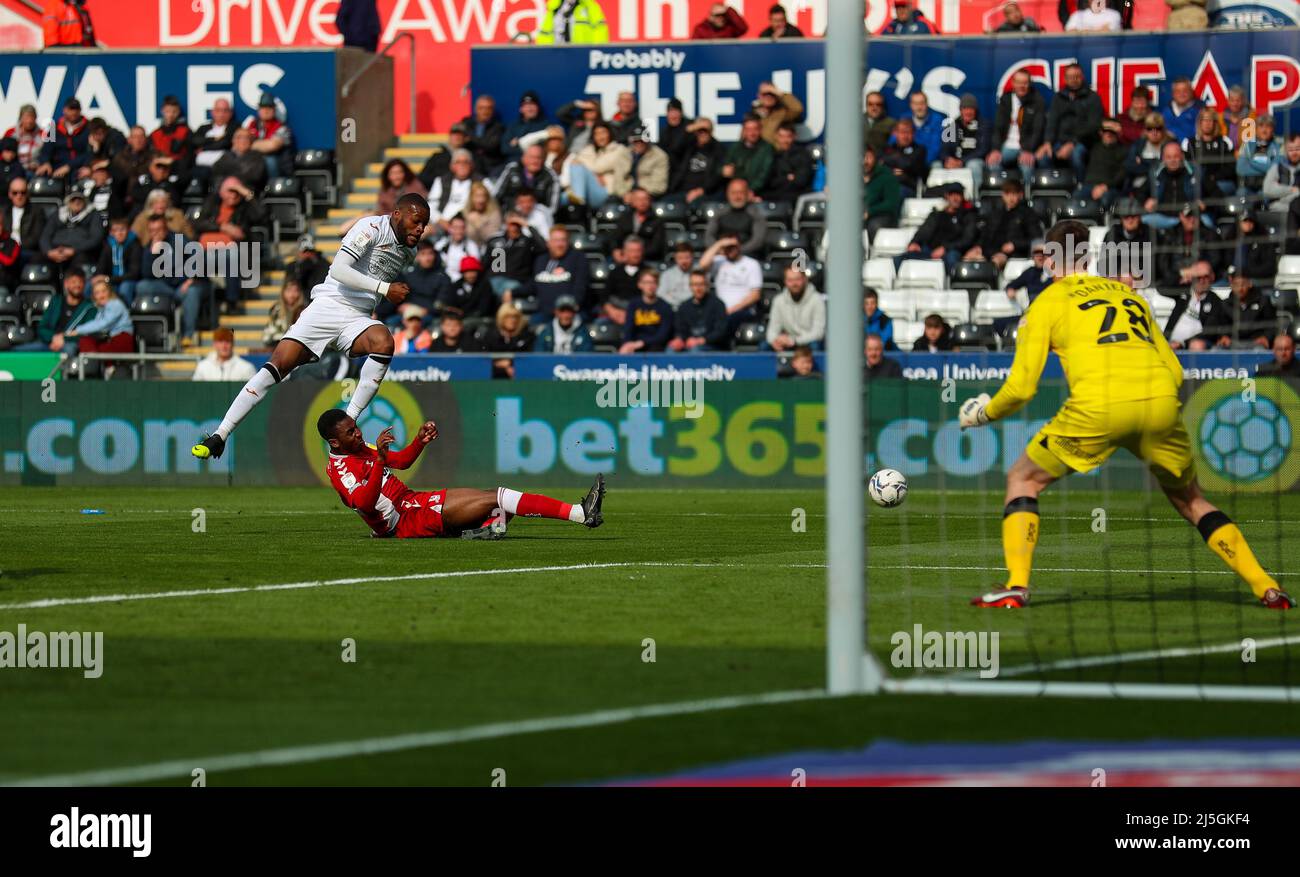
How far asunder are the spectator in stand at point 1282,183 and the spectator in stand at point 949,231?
533 centimetres

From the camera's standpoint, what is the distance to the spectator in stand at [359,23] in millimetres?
29578

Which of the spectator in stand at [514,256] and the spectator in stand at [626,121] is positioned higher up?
the spectator in stand at [626,121]

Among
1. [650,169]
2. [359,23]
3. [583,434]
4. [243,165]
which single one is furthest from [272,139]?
[583,434]

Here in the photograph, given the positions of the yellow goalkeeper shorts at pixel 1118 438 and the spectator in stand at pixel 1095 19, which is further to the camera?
the spectator in stand at pixel 1095 19

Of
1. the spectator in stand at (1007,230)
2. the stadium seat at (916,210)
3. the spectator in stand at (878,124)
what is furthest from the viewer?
the spectator in stand at (878,124)

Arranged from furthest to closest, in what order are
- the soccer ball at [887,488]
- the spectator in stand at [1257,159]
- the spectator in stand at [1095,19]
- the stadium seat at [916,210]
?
the stadium seat at [916,210]
the spectator in stand at [1095,19]
the spectator in stand at [1257,159]
the soccer ball at [887,488]

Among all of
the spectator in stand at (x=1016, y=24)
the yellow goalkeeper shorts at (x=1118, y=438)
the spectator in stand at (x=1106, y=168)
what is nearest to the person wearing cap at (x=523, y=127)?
the spectator in stand at (x=1016, y=24)

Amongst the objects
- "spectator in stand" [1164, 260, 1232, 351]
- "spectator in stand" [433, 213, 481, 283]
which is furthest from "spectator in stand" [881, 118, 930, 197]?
"spectator in stand" [433, 213, 481, 283]

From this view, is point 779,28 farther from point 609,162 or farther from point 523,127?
point 523,127

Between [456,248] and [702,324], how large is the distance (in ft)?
13.7

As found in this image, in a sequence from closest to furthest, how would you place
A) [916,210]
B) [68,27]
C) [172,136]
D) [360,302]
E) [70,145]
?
[360,302] → [916,210] → [172,136] → [70,145] → [68,27]

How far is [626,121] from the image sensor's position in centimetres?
2717

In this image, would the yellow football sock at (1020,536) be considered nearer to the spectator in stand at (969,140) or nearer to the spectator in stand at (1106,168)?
the spectator in stand at (1106,168)
